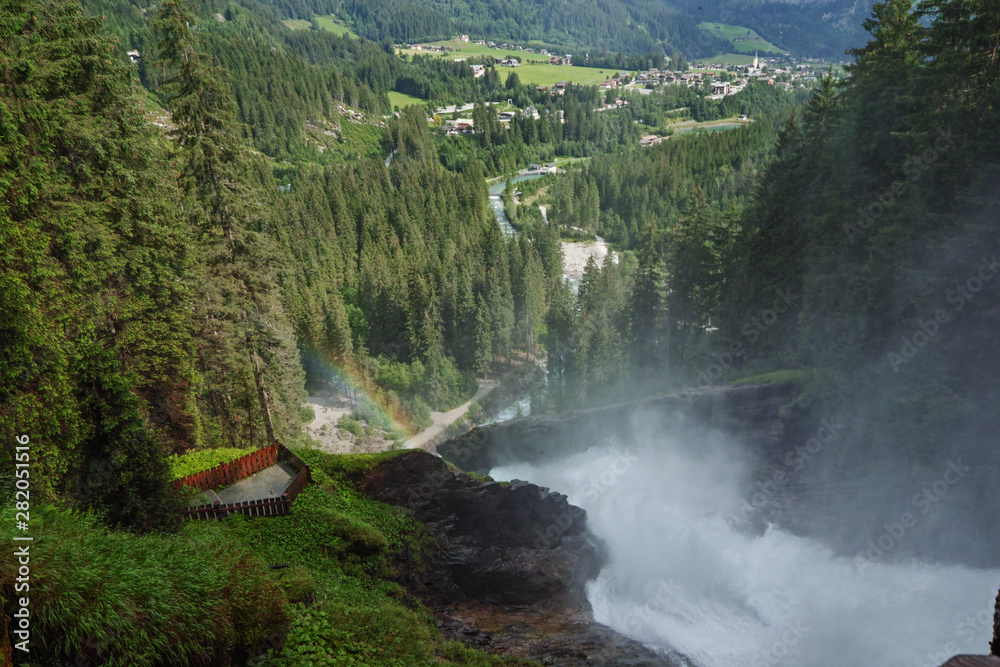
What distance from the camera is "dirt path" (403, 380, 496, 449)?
5531cm

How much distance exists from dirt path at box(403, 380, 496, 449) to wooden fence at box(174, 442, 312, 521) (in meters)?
36.2

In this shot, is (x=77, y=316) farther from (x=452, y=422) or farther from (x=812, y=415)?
(x=452, y=422)

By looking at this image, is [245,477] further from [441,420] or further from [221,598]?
[441,420]

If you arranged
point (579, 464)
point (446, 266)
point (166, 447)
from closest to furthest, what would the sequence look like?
1. point (166, 447)
2. point (579, 464)
3. point (446, 266)

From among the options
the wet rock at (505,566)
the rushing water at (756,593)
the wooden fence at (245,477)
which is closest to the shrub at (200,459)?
the wooden fence at (245,477)

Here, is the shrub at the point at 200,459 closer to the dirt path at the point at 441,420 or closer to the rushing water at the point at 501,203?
the dirt path at the point at 441,420

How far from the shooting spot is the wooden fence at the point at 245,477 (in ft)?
46.1

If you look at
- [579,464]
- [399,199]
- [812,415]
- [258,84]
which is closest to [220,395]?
[579,464]

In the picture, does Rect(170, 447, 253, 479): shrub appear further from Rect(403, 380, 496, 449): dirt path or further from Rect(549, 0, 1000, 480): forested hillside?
Rect(403, 380, 496, 449): dirt path

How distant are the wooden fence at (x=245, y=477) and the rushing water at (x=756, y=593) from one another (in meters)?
11.4

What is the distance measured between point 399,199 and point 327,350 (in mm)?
42391

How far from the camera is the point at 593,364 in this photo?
5406 centimetres

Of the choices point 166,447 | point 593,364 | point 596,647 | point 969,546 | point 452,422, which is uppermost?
point 166,447

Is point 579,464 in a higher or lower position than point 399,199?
higher
